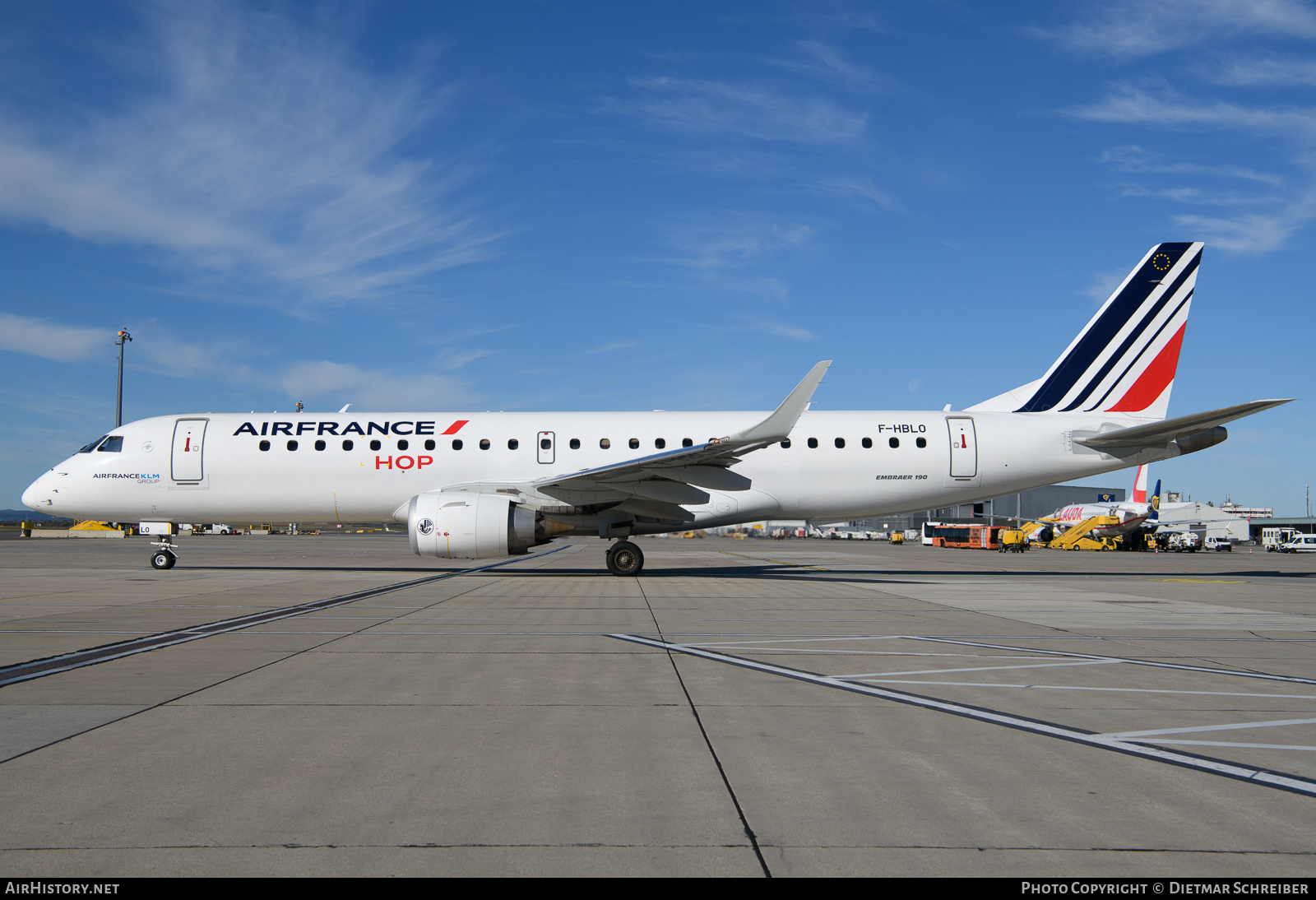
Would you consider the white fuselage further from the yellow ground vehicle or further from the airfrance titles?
the yellow ground vehicle

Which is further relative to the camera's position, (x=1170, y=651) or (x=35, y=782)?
(x=1170, y=651)

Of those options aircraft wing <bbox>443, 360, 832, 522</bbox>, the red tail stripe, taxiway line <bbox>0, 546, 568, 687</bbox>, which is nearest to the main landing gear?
aircraft wing <bbox>443, 360, 832, 522</bbox>

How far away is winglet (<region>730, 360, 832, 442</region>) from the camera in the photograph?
15.3m

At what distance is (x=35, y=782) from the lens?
3.89m

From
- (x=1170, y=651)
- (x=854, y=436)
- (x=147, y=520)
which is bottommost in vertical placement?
(x=1170, y=651)

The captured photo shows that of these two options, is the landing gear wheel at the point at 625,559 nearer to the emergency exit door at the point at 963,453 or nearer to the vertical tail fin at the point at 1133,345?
the emergency exit door at the point at 963,453

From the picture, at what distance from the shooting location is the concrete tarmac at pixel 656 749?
318 centimetres

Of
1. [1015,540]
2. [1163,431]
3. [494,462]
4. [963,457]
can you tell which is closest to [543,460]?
[494,462]

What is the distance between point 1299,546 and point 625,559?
64519 millimetres

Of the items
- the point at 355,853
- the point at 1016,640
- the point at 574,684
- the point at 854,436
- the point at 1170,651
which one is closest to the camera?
the point at 355,853

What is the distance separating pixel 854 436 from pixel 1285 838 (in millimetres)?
16441

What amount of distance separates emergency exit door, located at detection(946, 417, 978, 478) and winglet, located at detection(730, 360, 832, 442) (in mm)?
5654
